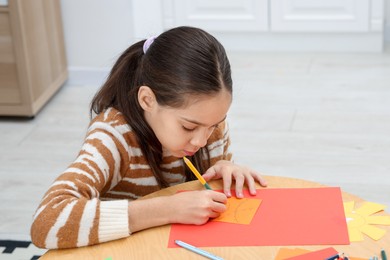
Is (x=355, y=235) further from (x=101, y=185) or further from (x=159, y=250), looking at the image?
(x=101, y=185)

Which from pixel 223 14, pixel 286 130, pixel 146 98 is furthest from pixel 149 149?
pixel 223 14

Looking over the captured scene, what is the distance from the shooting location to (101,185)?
55.7 inches

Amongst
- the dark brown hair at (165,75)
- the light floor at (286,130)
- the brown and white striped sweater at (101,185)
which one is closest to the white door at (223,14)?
the light floor at (286,130)

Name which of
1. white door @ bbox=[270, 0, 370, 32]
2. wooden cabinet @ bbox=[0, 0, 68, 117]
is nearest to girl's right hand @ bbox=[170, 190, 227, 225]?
wooden cabinet @ bbox=[0, 0, 68, 117]

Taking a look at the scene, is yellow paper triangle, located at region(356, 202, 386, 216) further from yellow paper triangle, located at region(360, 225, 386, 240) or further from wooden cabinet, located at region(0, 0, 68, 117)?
wooden cabinet, located at region(0, 0, 68, 117)

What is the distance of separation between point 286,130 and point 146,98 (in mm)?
1619

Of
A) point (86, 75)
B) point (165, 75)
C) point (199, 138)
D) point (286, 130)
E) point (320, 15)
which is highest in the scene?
point (165, 75)

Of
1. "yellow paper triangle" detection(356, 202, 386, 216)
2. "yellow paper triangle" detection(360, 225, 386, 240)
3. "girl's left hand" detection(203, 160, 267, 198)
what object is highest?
"girl's left hand" detection(203, 160, 267, 198)

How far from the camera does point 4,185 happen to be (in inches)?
104

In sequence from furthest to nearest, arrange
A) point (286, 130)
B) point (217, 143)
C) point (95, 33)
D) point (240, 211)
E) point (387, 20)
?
1. point (387, 20)
2. point (95, 33)
3. point (286, 130)
4. point (217, 143)
5. point (240, 211)

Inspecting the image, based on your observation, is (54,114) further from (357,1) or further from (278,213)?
(278,213)

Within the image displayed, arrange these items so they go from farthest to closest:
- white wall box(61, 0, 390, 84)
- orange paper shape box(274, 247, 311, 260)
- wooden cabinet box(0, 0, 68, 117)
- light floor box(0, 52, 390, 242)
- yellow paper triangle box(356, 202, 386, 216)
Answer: white wall box(61, 0, 390, 84)
wooden cabinet box(0, 0, 68, 117)
light floor box(0, 52, 390, 242)
yellow paper triangle box(356, 202, 386, 216)
orange paper shape box(274, 247, 311, 260)

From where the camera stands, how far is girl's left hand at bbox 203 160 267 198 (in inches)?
54.7

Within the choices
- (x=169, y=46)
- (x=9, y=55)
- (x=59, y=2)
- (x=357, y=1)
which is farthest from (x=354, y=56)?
(x=169, y=46)
